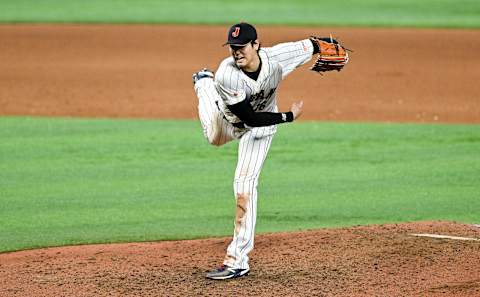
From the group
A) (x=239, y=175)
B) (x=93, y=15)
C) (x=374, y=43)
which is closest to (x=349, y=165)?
(x=239, y=175)

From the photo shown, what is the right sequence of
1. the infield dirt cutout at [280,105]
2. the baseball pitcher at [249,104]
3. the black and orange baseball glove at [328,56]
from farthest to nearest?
the black and orange baseball glove at [328,56] < the infield dirt cutout at [280,105] < the baseball pitcher at [249,104]

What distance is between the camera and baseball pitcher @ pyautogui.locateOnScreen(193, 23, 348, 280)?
6.64m

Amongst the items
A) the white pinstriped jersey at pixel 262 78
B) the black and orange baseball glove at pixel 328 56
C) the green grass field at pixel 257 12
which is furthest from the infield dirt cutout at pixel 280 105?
the black and orange baseball glove at pixel 328 56

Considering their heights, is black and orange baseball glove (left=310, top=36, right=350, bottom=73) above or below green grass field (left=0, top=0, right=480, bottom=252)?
above

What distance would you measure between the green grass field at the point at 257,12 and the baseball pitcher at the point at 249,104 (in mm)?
15195

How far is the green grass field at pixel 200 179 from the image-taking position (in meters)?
8.88

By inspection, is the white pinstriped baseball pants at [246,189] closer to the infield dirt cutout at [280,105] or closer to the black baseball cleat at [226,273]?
the black baseball cleat at [226,273]

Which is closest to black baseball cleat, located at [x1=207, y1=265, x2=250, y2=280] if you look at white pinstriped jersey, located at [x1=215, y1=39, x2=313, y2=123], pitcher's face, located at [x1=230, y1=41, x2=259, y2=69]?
white pinstriped jersey, located at [x1=215, y1=39, x2=313, y2=123]

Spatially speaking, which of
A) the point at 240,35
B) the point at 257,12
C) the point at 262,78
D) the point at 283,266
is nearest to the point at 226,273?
the point at 283,266

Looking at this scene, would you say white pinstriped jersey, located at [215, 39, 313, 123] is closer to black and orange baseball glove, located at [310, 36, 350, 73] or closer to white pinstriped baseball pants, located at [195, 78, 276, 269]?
black and orange baseball glove, located at [310, 36, 350, 73]

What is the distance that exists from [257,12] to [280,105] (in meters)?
10.6

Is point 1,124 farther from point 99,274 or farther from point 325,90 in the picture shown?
point 99,274

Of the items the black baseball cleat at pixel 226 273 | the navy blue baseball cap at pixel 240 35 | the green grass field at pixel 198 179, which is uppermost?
the navy blue baseball cap at pixel 240 35

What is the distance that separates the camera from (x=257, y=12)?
988 inches
